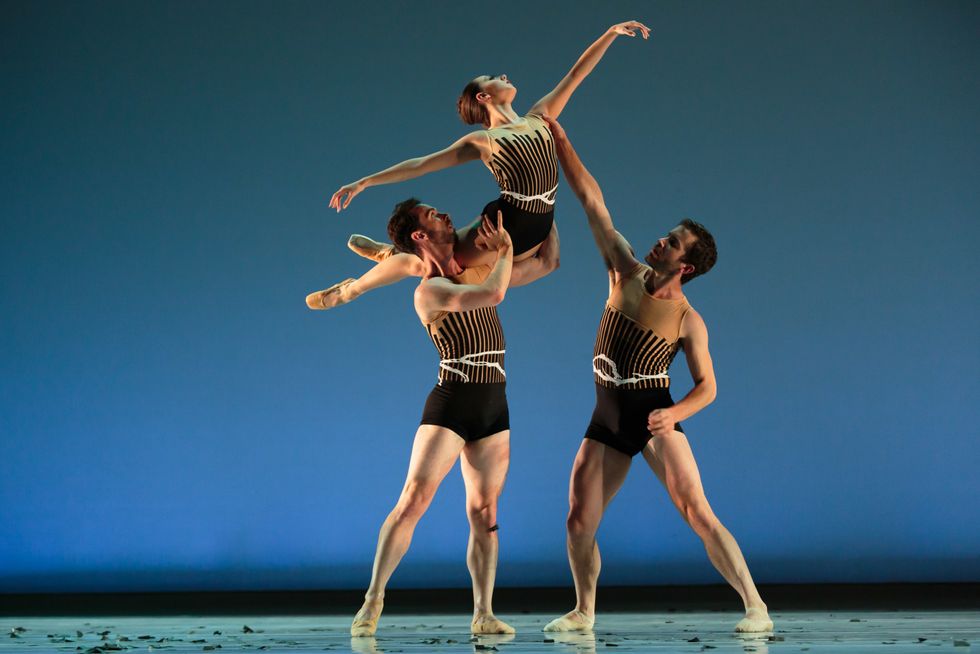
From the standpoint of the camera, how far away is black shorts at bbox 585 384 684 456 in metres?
4.14

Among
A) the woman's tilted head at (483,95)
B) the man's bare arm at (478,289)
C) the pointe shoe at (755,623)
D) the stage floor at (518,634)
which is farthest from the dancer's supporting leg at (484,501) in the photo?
the woman's tilted head at (483,95)

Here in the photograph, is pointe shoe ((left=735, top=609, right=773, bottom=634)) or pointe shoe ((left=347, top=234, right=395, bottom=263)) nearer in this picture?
pointe shoe ((left=735, top=609, right=773, bottom=634))

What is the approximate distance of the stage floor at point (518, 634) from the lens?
3424 mm

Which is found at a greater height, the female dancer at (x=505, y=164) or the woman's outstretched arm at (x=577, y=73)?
the woman's outstretched arm at (x=577, y=73)

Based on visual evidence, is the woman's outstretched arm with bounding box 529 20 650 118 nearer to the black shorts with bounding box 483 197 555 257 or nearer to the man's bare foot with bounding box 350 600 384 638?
the black shorts with bounding box 483 197 555 257

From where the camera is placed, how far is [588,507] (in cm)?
415

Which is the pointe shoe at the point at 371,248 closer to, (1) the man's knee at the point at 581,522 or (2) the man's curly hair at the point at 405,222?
(2) the man's curly hair at the point at 405,222

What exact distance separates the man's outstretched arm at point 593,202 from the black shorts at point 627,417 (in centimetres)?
50

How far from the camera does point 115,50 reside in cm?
674

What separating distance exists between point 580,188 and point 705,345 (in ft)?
2.54

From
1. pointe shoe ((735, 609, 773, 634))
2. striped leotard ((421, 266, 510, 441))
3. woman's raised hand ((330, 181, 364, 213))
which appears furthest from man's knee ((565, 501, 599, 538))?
woman's raised hand ((330, 181, 364, 213))

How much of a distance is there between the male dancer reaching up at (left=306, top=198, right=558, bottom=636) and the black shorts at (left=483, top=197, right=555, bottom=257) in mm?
116

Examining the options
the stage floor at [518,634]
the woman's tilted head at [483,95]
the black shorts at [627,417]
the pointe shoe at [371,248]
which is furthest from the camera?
the pointe shoe at [371,248]

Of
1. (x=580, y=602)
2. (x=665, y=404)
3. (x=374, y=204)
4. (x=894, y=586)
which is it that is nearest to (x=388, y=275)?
(x=665, y=404)
